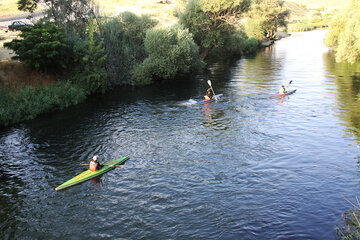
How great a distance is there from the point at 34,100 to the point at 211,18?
35.9 meters

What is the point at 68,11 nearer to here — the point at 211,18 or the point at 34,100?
the point at 34,100

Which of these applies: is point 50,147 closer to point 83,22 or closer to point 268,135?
point 268,135

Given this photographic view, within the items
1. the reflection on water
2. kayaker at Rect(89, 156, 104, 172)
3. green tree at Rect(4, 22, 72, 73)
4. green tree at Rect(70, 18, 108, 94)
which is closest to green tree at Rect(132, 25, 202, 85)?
green tree at Rect(70, 18, 108, 94)

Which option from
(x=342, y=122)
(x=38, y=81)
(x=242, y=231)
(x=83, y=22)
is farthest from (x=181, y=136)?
(x=83, y=22)

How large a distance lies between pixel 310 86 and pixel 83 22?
32.2 metres

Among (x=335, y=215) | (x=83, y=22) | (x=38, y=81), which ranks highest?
(x=83, y=22)

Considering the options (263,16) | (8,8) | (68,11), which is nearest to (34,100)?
→ (68,11)

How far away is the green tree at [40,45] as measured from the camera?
32.5 meters

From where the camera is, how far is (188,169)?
1884cm

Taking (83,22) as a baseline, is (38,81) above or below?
below

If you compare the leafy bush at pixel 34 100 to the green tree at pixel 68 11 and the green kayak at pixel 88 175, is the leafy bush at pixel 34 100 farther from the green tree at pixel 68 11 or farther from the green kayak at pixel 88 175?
the green kayak at pixel 88 175

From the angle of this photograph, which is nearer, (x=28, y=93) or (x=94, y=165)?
(x=94, y=165)

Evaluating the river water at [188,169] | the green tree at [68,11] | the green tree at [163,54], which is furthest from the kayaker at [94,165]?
the green tree at [68,11]

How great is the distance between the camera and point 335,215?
1417cm
